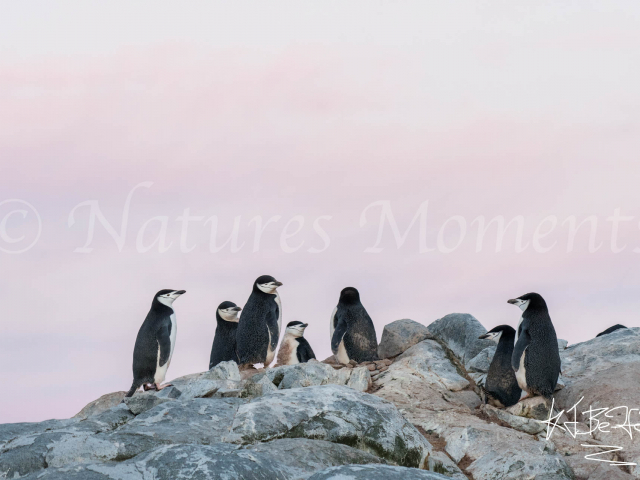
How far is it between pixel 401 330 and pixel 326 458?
8065 millimetres

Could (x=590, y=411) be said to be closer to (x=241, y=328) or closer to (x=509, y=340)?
(x=509, y=340)

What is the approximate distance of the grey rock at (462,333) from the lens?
52.1 ft

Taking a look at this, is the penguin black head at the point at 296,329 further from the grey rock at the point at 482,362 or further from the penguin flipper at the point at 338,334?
the grey rock at the point at 482,362

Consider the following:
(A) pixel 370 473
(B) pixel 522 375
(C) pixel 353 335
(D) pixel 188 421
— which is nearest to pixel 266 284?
(C) pixel 353 335

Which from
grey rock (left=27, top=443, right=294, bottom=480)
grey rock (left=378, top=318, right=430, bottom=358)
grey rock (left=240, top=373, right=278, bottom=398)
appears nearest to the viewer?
grey rock (left=27, top=443, right=294, bottom=480)

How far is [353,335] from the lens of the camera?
13.9m

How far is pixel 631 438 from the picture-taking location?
35.0 ft

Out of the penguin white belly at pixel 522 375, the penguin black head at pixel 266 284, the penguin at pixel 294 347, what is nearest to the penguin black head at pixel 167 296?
the penguin black head at pixel 266 284

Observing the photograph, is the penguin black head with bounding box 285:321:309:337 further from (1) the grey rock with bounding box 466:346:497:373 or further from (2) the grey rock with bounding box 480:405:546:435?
(2) the grey rock with bounding box 480:405:546:435

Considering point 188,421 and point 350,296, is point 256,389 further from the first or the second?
point 350,296

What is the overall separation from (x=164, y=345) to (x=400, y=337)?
4.84 metres

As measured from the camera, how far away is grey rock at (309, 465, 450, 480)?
16.6 ft

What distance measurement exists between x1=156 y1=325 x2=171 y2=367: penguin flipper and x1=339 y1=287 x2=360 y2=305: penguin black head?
375 centimetres

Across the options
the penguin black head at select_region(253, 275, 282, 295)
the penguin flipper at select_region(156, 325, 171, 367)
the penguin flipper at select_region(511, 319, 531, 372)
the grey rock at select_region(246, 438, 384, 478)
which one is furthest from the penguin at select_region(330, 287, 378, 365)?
the grey rock at select_region(246, 438, 384, 478)
